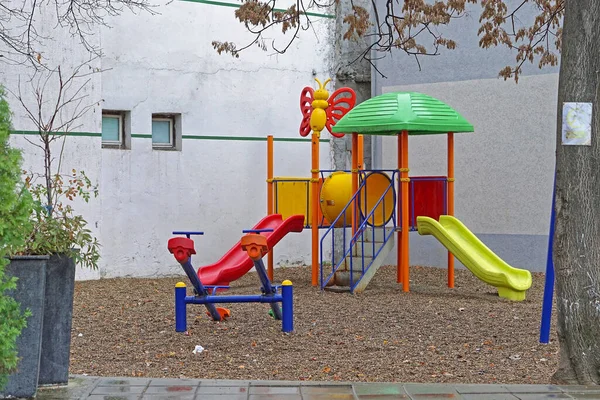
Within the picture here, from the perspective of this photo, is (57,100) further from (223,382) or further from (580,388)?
(580,388)

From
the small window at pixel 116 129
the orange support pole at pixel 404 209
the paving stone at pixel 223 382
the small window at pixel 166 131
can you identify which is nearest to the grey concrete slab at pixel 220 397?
the paving stone at pixel 223 382

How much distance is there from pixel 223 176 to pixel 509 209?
4393 mm

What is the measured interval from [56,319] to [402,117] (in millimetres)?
6739

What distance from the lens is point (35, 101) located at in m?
12.8

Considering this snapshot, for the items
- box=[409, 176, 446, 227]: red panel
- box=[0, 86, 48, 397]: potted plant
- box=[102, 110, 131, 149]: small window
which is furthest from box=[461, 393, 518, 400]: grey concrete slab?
box=[102, 110, 131, 149]: small window

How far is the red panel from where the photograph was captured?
12930 mm

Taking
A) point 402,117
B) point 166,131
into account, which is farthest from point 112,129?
point 402,117

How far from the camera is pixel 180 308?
884 cm

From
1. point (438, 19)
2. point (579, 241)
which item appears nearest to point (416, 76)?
point (438, 19)

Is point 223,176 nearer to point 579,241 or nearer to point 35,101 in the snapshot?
point 35,101

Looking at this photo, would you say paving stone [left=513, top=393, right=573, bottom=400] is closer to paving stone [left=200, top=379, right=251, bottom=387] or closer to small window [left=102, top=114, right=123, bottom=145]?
paving stone [left=200, top=379, right=251, bottom=387]

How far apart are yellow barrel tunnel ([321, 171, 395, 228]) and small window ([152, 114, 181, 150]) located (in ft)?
8.43

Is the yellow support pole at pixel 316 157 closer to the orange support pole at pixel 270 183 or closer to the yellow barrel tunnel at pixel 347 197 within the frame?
the yellow barrel tunnel at pixel 347 197

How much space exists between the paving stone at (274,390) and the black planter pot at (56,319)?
128cm
